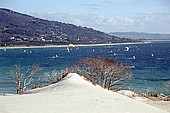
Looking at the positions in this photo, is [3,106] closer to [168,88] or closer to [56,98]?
[56,98]

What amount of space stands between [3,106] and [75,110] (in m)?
3.11

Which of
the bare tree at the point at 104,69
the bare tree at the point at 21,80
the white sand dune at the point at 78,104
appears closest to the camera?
the white sand dune at the point at 78,104

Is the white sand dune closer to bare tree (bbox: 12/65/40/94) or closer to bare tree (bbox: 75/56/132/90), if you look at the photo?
bare tree (bbox: 12/65/40/94)

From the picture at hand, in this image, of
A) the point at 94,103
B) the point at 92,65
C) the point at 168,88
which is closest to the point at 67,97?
the point at 94,103

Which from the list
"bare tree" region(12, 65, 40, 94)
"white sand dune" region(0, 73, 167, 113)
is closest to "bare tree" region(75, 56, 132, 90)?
"bare tree" region(12, 65, 40, 94)

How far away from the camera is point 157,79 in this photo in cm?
5453

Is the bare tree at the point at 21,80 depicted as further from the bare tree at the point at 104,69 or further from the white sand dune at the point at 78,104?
the white sand dune at the point at 78,104

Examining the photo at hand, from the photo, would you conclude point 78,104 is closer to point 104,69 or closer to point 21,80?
point 104,69

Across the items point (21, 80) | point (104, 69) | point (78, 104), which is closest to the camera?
point (78, 104)

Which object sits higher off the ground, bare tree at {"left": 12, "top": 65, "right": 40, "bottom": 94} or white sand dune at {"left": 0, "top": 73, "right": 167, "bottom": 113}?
white sand dune at {"left": 0, "top": 73, "right": 167, "bottom": 113}

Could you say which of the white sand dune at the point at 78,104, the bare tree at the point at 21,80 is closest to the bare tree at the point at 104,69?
the bare tree at the point at 21,80

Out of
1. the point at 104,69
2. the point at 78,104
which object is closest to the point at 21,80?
the point at 104,69

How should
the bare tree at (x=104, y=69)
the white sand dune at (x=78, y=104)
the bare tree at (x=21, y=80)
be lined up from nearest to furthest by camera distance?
the white sand dune at (x=78, y=104)
the bare tree at (x=21, y=80)
the bare tree at (x=104, y=69)

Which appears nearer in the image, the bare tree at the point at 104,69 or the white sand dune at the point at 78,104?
the white sand dune at the point at 78,104
